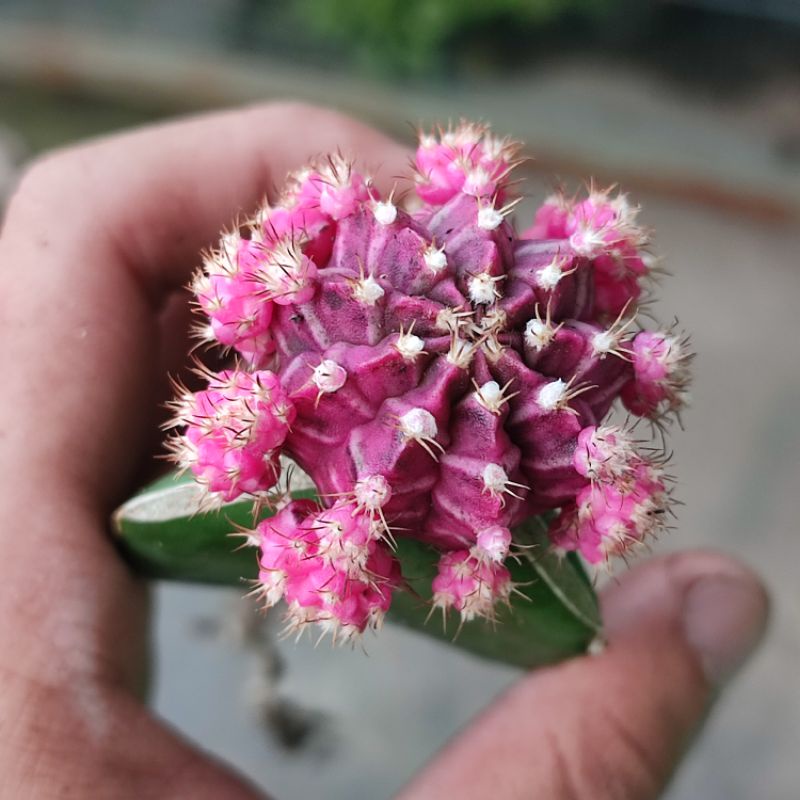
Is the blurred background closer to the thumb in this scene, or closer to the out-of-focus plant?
the out-of-focus plant

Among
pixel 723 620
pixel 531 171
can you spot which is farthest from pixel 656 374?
pixel 531 171

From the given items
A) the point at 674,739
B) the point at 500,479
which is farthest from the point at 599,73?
the point at 500,479

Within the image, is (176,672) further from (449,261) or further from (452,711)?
(449,261)

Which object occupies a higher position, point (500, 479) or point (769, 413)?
point (500, 479)

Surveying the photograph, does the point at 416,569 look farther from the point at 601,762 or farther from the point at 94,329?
the point at 94,329

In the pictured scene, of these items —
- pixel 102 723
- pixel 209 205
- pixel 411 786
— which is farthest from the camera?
pixel 209 205

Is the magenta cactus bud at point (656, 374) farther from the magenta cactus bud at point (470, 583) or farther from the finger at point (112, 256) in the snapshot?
the finger at point (112, 256)
